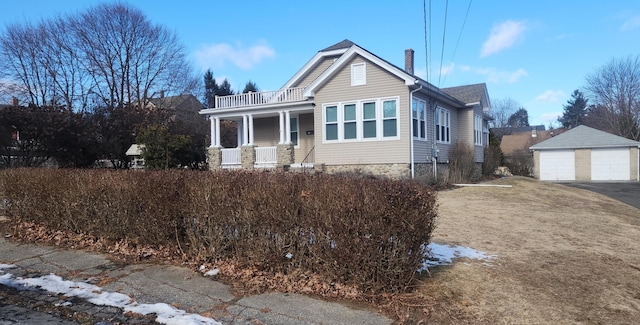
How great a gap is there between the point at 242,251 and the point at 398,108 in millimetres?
12816

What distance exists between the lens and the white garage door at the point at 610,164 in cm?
2980

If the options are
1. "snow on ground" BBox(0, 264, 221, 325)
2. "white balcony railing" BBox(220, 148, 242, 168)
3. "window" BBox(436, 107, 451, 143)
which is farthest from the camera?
"white balcony railing" BBox(220, 148, 242, 168)

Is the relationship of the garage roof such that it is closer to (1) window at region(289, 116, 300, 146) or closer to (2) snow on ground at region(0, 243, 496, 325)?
(1) window at region(289, 116, 300, 146)

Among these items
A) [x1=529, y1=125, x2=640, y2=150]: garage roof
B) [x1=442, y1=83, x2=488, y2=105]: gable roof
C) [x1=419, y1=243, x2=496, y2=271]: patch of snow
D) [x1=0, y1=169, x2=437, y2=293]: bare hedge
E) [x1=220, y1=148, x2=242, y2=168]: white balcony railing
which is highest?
[x1=442, y1=83, x2=488, y2=105]: gable roof

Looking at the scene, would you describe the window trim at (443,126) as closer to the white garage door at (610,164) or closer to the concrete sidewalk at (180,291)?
the concrete sidewalk at (180,291)

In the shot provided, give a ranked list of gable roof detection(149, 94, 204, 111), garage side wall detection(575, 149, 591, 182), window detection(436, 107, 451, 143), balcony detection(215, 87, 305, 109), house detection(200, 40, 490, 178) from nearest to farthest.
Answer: house detection(200, 40, 490, 178)
window detection(436, 107, 451, 143)
balcony detection(215, 87, 305, 109)
garage side wall detection(575, 149, 591, 182)
gable roof detection(149, 94, 204, 111)

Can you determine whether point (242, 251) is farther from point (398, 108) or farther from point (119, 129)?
point (119, 129)

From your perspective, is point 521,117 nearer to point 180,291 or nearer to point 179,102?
point 179,102

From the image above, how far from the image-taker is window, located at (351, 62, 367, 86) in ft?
56.1

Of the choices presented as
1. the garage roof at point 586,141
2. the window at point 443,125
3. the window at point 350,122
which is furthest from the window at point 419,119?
the garage roof at point 586,141

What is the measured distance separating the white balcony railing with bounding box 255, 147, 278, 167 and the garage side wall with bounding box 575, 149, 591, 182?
25.2 m

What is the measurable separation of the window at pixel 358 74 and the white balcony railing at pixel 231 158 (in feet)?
24.3

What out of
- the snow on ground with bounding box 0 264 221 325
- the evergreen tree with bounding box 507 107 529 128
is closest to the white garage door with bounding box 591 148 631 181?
the snow on ground with bounding box 0 264 221 325

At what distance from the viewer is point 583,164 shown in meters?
30.9
